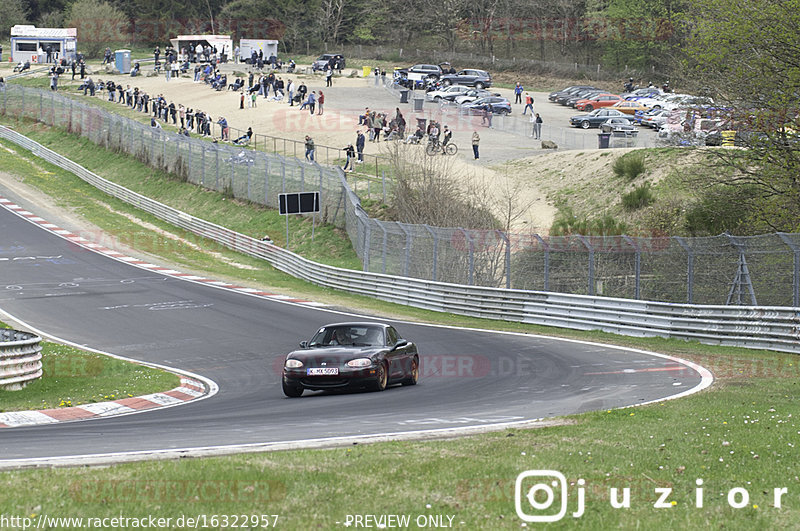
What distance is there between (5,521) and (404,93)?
6842cm

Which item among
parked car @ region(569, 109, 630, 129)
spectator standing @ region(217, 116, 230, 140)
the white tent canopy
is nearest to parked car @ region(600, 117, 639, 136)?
parked car @ region(569, 109, 630, 129)

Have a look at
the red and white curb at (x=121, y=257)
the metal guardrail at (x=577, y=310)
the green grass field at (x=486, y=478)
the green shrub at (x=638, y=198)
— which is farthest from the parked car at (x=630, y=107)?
the green grass field at (x=486, y=478)

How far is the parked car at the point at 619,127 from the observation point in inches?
2282

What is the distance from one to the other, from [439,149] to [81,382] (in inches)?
1366

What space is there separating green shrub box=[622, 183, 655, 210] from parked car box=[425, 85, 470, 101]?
32126 millimetres

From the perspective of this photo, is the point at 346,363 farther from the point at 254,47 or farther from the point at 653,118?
the point at 254,47

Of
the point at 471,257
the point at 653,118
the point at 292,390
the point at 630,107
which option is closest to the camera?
the point at 292,390

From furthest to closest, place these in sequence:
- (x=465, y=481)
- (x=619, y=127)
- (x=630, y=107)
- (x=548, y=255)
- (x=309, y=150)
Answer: (x=630, y=107), (x=619, y=127), (x=309, y=150), (x=548, y=255), (x=465, y=481)

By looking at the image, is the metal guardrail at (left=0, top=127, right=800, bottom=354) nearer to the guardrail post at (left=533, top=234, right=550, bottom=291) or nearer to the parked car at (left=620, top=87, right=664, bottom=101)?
the guardrail post at (left=533, top=234, right=550, bottom=291)

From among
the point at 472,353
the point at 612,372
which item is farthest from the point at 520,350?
the point at 612,372

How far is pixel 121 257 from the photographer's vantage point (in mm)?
39250

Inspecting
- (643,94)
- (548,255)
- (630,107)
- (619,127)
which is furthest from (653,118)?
(548,255)

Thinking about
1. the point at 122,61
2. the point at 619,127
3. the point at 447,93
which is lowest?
the point at 619,127

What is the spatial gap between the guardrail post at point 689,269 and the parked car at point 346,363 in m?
8.57
